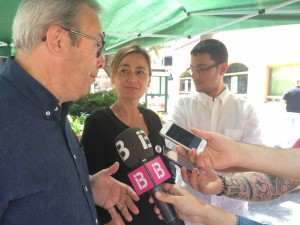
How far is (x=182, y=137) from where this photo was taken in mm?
1529

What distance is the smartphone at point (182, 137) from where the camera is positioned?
1.51 meters

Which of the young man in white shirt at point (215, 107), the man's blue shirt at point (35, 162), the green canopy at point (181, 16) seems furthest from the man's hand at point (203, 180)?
the green canopy at point (181, 16)

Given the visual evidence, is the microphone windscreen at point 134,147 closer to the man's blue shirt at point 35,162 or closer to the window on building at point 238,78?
the man's blue shirt at point 35,162

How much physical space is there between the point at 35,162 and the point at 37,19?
0.59 metres

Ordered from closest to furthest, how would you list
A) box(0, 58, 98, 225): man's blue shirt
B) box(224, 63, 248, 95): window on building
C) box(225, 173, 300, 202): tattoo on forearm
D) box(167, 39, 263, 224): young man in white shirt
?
box(0, 58, 98, 225): man's blue shirt → box(225, 173, 300, 202): tattoo on forearm → box(167, 39, 263, 224): young man in white shirt → box(224, 63, 248, 95): window on building

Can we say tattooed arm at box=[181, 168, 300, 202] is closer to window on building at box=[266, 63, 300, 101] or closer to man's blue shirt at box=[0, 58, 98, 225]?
man's blue shirt at box=[0, 58, 98, 225]

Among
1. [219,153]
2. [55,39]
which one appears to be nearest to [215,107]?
[219,153]

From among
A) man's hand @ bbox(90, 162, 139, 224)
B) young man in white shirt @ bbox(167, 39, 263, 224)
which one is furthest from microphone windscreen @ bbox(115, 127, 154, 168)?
young man in white shirt @ bbox(167, 39, 263, 224)

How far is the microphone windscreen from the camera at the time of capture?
146 cm

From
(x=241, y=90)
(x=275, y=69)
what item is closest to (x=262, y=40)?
(x=275, y=69)

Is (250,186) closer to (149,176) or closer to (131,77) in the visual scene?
(149,176)

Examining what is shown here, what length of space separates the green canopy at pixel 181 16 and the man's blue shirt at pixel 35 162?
151cm

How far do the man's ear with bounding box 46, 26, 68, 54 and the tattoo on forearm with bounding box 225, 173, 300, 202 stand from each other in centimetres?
135

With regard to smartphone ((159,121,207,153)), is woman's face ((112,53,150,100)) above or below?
above
